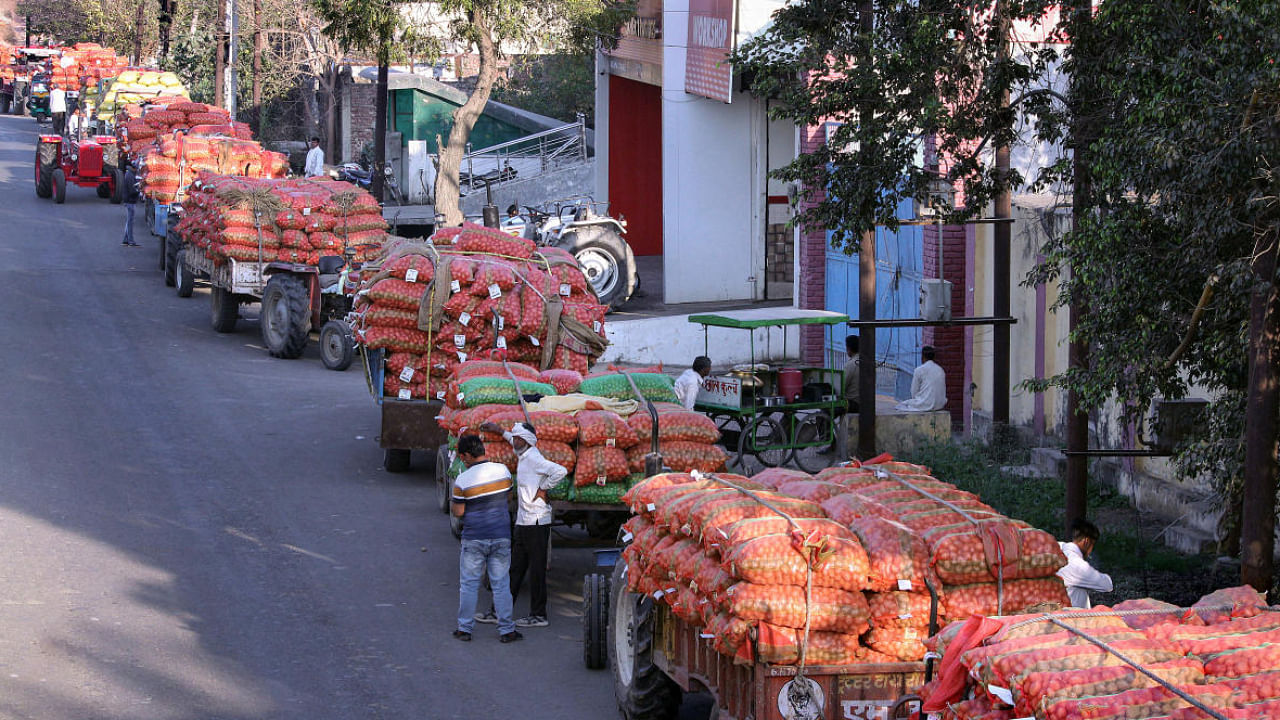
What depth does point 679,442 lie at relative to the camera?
39.1 feet

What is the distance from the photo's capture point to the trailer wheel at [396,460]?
16.2 metres

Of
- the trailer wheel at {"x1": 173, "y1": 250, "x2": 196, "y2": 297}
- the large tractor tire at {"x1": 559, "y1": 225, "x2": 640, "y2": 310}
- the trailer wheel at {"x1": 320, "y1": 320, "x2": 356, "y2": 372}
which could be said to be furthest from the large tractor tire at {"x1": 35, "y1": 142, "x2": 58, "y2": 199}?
the trailer wheel at {"x1": 320, "y1": 320, "x2": 356, "y2": 372}

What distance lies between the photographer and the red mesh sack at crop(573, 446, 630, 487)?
38.0 feet

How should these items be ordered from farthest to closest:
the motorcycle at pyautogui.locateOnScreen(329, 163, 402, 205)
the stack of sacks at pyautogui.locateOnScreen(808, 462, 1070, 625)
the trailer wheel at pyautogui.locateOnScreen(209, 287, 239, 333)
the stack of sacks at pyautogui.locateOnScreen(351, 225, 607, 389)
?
1. the motorcycle at pyautogui.locateOnScreen(329, 163, 402, 205)
2. the trailer wheel at pyautogui.locateOnScreen(209, 287, 239, 333)
3. the stack of sacks at pyautogui.locateOnScreen(351, 225, 607, 389)
4. the stack of sacks at pyautogui.locateOnScreen(808, 462, 1070, 625)

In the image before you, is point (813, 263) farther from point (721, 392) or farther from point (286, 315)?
point (286, 315)

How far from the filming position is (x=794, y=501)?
8172 millimetres

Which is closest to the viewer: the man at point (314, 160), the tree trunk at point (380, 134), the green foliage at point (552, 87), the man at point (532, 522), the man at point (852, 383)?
the man at point (532, 522)

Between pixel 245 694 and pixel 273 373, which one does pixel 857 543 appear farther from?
pixel 273 373

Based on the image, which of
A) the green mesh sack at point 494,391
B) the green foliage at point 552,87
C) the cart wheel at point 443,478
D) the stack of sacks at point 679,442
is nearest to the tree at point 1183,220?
the stack of sacks at point 679,442

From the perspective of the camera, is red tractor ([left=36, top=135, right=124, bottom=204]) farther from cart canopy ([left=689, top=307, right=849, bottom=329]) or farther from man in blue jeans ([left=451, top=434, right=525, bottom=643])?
man in blue jeans ([left=451, top=434, right=525, bottom=643])

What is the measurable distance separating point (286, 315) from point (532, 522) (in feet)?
39.4

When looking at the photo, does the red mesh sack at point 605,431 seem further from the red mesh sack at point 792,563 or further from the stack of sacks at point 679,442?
the red mesh sack at point 792,563

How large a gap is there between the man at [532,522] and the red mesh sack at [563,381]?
82.4 inches

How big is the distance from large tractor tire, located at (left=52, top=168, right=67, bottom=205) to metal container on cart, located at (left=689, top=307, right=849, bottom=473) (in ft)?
87.2
